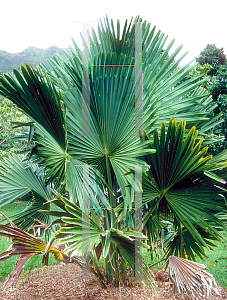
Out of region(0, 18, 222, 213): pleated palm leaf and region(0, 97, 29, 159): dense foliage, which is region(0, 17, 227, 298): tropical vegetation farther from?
region(0, 97, 29, 159): dense foliage

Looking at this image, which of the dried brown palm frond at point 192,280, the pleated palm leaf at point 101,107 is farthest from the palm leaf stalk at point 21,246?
the dried brown palm frond at point 192,280

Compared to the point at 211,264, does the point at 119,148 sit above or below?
above

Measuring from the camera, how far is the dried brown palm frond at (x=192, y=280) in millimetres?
2213

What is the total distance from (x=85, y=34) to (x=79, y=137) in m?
1.31

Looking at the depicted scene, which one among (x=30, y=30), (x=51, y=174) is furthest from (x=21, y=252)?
(x=30, y=30)

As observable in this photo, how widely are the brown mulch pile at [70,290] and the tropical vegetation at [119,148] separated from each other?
7.6 inches

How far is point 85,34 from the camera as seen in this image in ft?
10.4

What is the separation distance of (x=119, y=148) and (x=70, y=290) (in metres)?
2.21

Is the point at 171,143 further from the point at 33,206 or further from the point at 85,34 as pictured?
the point at 33,206

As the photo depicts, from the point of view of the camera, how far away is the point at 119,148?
8.91ft

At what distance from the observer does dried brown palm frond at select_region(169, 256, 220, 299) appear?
2.21 meters

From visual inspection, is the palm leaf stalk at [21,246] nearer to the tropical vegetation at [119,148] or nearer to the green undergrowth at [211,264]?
the tropical vegetation at [119,148]

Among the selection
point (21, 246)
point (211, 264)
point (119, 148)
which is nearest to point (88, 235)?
point (21, 246)

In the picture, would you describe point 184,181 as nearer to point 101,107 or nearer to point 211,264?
point 101,107
